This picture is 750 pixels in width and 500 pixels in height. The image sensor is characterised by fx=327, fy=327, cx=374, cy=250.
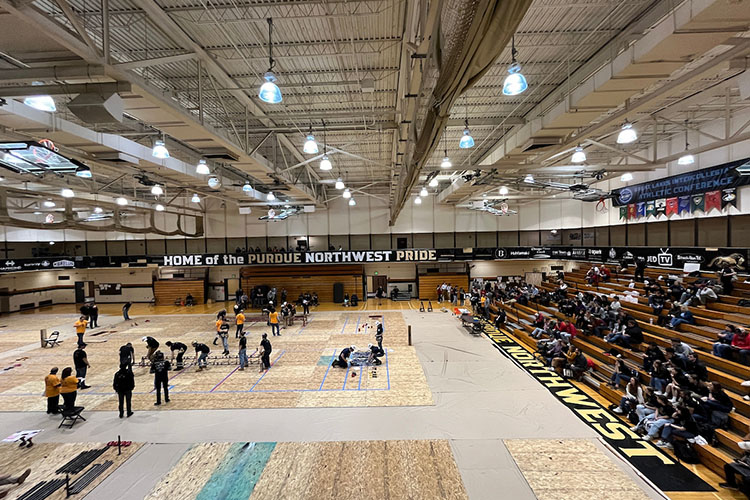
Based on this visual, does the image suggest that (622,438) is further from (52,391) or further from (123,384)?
(52,391)

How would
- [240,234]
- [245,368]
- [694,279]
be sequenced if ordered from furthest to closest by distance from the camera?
→ [240,234] → [694,279] → [245,368]

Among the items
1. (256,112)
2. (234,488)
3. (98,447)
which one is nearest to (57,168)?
(256,112)

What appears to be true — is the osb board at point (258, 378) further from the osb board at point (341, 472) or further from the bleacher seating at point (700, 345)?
the bleacher seating at point (700, 345)

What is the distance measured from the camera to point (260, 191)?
1994 centimetres

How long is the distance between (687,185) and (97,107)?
2328 centimetres

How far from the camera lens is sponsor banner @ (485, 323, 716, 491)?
19.4 feet

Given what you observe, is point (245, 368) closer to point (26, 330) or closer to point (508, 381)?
point (508, 381)

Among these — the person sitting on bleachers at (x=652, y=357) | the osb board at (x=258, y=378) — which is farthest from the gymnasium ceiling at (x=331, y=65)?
the osb board at (x=258, y=378)

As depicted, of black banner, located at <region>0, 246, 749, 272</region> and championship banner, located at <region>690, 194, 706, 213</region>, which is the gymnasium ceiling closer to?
championship banner, located at <region>690, 194, 706, 213</region>

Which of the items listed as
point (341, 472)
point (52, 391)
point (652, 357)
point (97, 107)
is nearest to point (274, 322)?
point (52, 391)

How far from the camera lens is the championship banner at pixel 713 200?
15.1m

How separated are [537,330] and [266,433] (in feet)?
36.9

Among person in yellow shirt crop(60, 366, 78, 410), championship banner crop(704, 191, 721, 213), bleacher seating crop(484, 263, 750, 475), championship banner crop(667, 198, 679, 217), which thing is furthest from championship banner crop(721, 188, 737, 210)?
person in yellow shirt crop(60, 366, 78, 410)

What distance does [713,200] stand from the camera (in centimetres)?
1529
